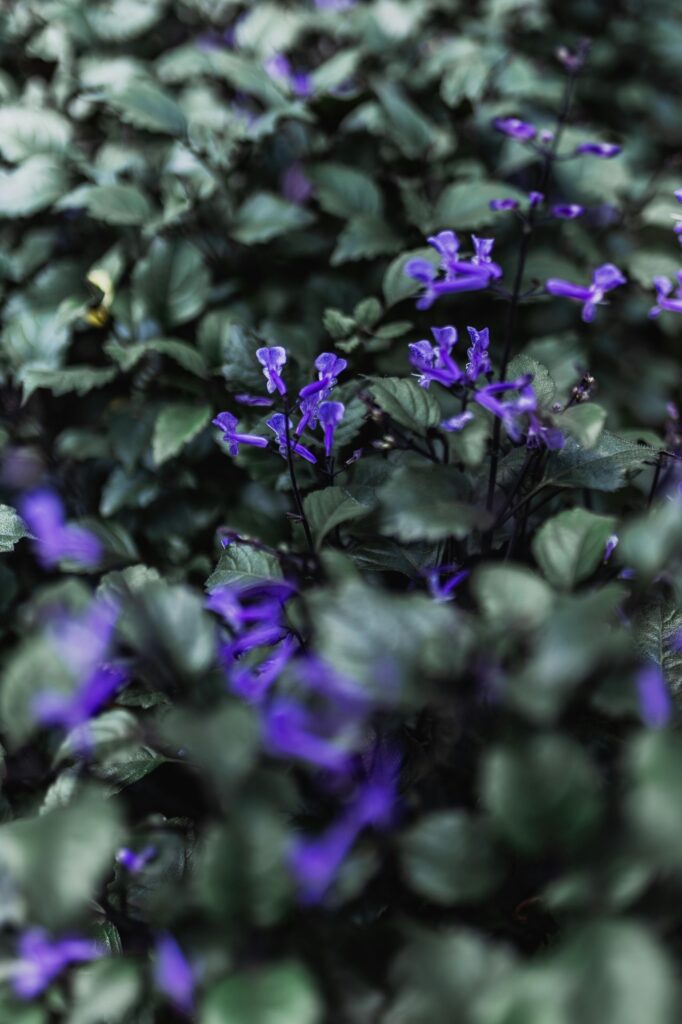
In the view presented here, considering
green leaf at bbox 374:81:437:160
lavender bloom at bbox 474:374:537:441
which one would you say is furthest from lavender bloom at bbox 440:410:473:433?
green leaf at bbox 374:81:437:160

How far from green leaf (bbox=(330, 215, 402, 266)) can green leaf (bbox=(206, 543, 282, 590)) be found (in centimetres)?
70

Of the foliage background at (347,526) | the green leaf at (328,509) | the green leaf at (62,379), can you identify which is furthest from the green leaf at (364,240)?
the green leaf at (328,509)

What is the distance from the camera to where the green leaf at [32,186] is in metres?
1.55

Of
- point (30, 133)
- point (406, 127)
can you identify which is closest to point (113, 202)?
point (30, 133)

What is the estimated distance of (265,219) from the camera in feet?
5.05

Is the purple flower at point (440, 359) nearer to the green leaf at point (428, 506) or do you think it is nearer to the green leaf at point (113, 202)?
the green leaf at point (428, 506)

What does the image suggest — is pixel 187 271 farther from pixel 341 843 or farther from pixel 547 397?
pixel 341 843

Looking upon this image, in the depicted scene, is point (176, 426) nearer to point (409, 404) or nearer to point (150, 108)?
point (409, 404)

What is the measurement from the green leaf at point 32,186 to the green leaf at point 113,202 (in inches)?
2.4

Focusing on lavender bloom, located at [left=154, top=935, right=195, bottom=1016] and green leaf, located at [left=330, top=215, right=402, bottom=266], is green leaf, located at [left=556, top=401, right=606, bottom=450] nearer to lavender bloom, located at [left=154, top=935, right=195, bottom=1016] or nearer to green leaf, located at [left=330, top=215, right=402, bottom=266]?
lavender bloom, located at [left=154, top=935, right=195, bottom=1016]

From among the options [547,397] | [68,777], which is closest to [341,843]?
[68,777]

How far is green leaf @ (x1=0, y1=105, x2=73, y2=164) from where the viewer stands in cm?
164

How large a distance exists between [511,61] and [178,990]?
196cm

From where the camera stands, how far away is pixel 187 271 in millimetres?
1501
